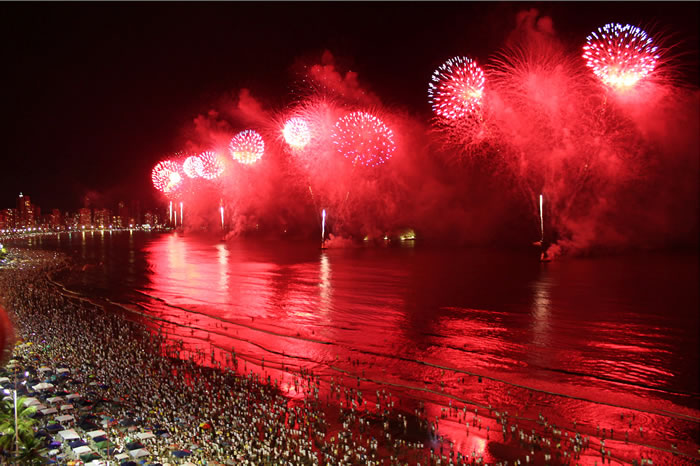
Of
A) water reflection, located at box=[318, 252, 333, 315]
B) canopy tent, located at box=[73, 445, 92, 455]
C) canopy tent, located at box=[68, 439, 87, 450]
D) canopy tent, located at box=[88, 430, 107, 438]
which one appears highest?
water reflection, located at box=[318, 252, 333, 315]

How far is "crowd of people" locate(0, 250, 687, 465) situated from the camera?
30.9ft

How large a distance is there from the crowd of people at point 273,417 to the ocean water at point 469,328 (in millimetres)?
963

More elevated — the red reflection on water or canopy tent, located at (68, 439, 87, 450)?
the red reflection on water

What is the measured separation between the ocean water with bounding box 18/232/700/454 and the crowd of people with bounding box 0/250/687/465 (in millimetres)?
963

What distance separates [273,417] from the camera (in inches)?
431

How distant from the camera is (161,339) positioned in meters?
17.3

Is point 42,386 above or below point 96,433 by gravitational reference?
above

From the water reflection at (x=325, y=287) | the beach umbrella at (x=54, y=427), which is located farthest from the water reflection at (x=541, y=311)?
the beach umbrella at (x=54, y=427)

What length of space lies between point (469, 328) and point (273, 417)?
10566 mm


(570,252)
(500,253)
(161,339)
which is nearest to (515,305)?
(161,339)

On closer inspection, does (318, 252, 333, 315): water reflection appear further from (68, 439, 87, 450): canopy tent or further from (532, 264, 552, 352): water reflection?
(68, 439, 87, 450): canopy tent

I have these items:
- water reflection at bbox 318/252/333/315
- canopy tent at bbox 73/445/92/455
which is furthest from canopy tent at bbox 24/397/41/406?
water reflection at bbox 318/252/333/315

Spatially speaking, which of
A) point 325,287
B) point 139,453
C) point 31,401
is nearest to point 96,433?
point 139,453

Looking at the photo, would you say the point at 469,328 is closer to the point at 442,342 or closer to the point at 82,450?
the point at 442,342
